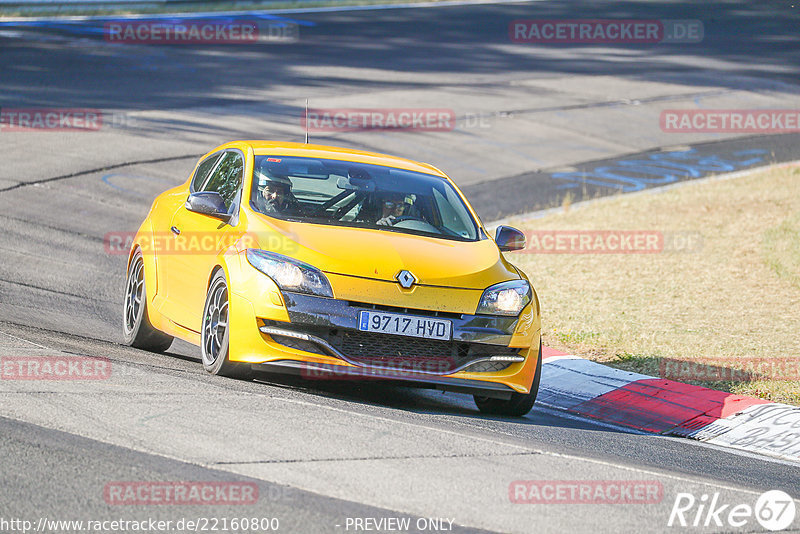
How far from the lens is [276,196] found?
8.33 metres

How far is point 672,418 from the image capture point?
346 inches

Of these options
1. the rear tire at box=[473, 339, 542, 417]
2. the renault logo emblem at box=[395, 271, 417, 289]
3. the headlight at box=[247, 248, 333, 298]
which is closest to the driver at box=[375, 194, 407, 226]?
the renault logo emblem at box=[395, 271, 417, 289]

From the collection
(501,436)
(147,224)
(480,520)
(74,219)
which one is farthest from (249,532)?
(74,219)

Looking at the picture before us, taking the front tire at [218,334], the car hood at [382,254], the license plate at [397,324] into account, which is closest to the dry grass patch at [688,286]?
the car hood at [382,254]

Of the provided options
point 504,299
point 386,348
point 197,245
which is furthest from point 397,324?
point 197,245

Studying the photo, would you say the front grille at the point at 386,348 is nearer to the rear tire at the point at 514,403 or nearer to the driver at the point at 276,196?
the rear tire at the point at 514,403

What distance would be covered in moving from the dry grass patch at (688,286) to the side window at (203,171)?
12.2ft

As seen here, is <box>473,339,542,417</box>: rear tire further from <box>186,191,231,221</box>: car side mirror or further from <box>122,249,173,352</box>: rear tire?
<box>122,249,173,352</box>: rear tire

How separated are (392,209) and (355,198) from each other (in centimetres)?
28

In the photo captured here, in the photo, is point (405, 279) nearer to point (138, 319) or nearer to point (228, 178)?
point (228, 178)

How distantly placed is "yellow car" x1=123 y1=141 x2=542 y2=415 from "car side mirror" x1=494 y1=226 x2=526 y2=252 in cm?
1

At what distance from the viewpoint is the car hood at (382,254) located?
7410 millimetres

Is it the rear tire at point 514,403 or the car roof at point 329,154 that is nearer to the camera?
the rear tire at point 514,403

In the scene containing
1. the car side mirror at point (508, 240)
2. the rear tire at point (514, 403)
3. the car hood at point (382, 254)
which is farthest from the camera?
the car side mirror at point (508, 240)
